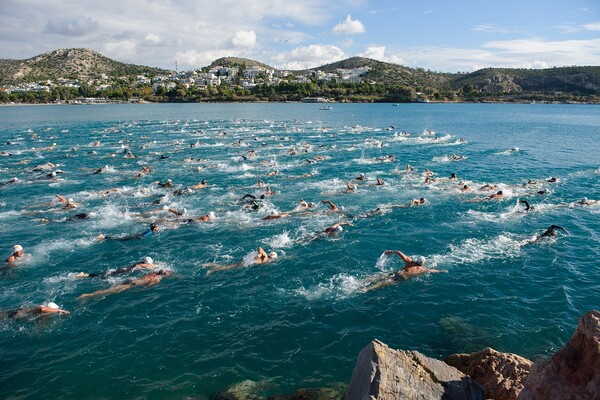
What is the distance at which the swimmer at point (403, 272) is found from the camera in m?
17.0

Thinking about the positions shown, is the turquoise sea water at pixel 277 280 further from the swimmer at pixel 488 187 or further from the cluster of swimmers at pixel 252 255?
the swimmer at pixel 488 187

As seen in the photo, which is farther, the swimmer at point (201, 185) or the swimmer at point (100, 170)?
the swimmer at point (100, 170)

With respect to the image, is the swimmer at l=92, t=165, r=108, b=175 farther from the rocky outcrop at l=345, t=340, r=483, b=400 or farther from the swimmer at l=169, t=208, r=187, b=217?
the rocky outcrop at l=345, t=340, r=483, b=400

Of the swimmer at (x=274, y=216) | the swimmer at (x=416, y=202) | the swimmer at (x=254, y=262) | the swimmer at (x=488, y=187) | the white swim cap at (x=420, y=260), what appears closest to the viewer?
the white swim cap at (x=420, y=260)

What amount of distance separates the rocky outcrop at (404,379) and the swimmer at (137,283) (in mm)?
10719

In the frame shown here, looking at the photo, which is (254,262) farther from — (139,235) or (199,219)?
(139,235)

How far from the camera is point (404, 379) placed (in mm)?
8578

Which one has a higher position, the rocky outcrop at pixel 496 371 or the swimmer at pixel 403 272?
the rocky outcrop at pixel 496 371

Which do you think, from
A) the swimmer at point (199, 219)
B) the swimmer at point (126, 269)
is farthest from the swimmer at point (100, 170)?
the swimmer at point (126, 269)

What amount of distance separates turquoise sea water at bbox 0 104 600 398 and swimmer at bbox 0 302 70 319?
0.37 metres

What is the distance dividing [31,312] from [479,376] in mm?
14925

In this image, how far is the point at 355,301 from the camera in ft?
50.9

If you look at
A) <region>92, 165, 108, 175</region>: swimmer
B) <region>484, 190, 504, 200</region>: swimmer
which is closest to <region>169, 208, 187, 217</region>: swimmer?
<region>92, 165, 108, 175</region>: swimmer

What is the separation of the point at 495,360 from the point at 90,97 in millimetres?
219927
